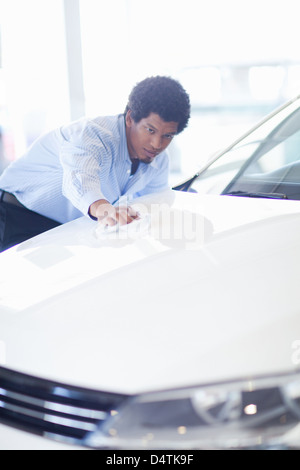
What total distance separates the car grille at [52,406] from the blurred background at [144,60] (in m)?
4.22

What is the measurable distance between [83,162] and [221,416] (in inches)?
42.0

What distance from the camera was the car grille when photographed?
808mm

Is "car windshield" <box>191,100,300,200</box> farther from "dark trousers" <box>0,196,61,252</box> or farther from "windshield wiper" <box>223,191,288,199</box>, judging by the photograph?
"dark trousers" <box>0,196,61,252</box>

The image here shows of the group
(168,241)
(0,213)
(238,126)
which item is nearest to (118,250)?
(168,241)

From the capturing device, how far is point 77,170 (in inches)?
63.8

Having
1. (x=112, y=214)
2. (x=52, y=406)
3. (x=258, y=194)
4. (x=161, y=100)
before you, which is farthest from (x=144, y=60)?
(x=52, y=406)

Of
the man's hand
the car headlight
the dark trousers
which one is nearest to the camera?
the car headlight

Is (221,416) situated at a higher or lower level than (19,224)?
lower

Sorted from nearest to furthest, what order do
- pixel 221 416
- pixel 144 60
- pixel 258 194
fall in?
pixel 221 416, pixel 258 194, pixel 144 60

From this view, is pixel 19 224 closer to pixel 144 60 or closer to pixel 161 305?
pixel 161 305

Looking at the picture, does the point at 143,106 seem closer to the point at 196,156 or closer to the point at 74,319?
the point at 74,319

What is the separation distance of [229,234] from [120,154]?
0.81 meters

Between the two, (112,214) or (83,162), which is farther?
(83,162)

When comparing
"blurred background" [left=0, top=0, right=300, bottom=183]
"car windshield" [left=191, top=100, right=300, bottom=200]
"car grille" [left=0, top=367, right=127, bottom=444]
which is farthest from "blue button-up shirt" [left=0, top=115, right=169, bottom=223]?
"blurred background" [left=0, top=0, right=300, bottom=183]
